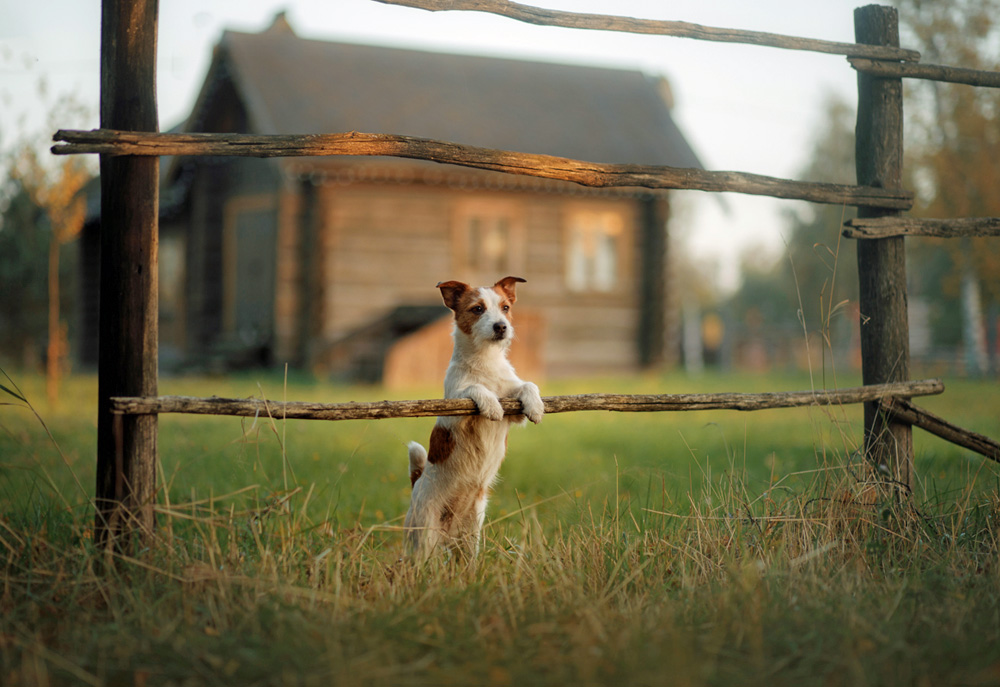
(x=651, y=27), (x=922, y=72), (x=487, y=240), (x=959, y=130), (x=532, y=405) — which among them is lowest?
(x=532, y=405)

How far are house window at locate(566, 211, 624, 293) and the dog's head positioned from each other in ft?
39.0

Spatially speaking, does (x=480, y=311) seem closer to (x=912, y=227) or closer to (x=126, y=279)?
(x=126, y=279)

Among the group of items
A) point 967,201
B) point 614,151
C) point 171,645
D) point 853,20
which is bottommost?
point 171,645

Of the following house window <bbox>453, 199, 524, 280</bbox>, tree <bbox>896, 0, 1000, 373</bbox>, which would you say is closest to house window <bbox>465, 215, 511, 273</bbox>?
house window <bbox>453, 199, 524, 280</bbox>

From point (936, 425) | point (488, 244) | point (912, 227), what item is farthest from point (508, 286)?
point (488, 244)

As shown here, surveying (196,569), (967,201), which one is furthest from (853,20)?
(967,201)

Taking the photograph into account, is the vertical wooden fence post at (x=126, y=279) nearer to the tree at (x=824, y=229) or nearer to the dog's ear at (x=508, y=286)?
the dog's ear at (x=508, y=286)

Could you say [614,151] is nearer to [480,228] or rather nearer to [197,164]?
[480,228]

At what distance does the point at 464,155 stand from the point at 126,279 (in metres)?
1.54

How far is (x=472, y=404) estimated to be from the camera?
3.46m

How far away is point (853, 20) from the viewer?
171 inches

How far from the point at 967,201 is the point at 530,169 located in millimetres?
14950

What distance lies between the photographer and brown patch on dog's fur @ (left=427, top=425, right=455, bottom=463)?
3736 mm

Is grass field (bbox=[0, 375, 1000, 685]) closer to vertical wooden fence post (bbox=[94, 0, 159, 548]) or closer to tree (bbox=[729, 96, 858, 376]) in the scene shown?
vertical wooden fence post (bbox=[94, 0, 159, 548])
